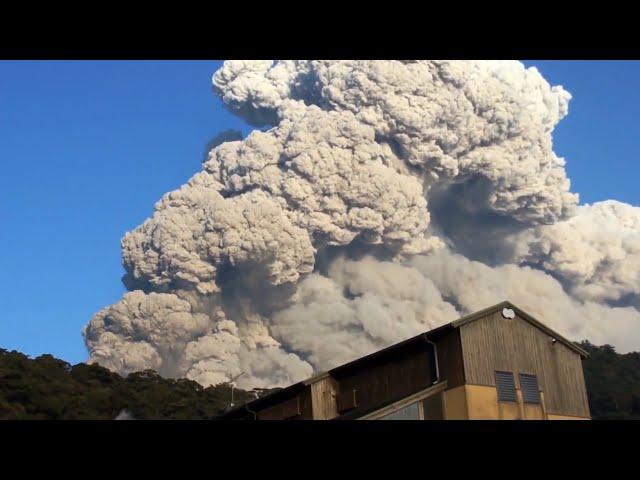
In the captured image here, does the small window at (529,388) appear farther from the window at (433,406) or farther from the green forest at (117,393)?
the green forest at (117,393)

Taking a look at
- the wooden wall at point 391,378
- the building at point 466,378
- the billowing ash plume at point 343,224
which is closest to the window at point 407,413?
the building at point 466,378

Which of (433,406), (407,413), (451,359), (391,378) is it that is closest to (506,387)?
(451,359)

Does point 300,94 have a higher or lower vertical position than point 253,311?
higher

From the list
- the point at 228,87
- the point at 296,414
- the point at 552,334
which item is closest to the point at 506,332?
the point at 552,334

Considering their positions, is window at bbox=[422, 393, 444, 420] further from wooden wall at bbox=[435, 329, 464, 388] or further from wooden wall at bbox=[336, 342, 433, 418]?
wooden wall at bbox=[336, 342, 433, 418]

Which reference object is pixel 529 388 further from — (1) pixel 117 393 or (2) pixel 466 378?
(1) pixel 117 393
